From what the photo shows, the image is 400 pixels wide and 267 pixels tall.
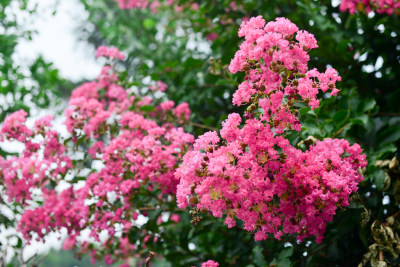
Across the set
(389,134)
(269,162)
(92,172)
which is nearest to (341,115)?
(389,134)

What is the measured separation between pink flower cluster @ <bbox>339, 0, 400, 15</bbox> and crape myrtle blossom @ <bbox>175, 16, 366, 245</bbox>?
3.68 ft

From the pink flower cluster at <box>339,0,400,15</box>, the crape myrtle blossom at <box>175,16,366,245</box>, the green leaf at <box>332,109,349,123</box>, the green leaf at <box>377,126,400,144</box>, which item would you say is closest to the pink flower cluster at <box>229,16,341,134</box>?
the crape myrtle blossom at <box>175,16,366,245</box>

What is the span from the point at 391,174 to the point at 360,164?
0.54 m

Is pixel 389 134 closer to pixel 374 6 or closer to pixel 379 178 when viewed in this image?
pixel 379 178

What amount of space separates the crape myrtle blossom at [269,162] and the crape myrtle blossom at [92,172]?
26.7 inches

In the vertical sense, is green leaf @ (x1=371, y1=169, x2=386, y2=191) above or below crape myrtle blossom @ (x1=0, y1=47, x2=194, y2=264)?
below

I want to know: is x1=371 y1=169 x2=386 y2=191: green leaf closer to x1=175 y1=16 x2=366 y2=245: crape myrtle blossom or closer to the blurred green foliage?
the blurred green foliage

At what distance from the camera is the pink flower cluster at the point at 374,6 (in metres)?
2.04

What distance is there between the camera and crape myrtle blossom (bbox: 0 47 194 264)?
1.92m

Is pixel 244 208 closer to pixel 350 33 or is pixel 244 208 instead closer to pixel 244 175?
pixel 244 175

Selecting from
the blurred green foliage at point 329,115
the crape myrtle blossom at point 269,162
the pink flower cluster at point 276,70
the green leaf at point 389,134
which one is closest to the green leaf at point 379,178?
the blurred green foliage at point 329,115

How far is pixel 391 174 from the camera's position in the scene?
179 cm

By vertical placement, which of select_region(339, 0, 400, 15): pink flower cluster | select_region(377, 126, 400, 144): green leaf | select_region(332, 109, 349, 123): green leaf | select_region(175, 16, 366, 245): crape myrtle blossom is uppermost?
select_region(339, 0, 400, 15): pink flower cluster

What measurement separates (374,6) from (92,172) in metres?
1.94
